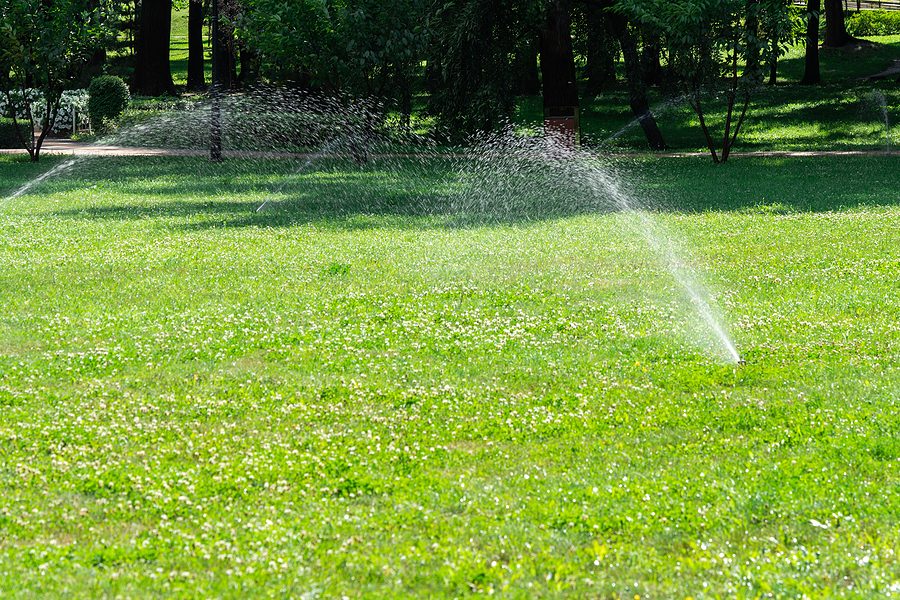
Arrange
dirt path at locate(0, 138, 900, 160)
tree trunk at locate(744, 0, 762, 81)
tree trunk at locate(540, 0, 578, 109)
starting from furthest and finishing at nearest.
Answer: tree trunk at locate(540, 0, 578, 109), dirt path at locate(0, 138, 900, 160), tree trunk at locate(744, 0, 762, 81)

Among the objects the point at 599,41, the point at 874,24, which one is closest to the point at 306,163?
Answer: the point at 599,41

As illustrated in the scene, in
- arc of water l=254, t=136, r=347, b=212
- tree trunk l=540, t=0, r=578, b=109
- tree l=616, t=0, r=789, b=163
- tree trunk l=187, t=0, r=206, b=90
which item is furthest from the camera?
tree trunk l=187, t=0, r=206, b=90

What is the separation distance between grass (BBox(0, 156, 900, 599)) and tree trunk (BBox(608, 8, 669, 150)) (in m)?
15.8

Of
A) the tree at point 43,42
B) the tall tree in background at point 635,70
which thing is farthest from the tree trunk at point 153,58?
the tall tree in background at point 635,70

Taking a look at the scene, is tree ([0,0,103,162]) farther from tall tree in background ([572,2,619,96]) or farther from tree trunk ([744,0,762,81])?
tree trunk ([744,0,762,81])

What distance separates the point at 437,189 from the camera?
60.6 ft

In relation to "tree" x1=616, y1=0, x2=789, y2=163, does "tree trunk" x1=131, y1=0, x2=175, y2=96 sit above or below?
above

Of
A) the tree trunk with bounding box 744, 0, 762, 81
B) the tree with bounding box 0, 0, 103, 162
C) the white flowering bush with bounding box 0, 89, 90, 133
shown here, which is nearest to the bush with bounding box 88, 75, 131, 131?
the white flowering bush with bounding box 0, 89, 90, 133

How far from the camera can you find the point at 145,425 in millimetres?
5398

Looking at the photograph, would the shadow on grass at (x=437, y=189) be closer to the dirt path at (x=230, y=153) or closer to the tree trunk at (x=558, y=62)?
the dirt path at (x=230, y=153)

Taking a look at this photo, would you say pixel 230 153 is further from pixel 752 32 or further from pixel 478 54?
pixel 752 32

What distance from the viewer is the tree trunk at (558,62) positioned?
26.1 meters

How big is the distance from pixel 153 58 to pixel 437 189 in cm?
2411

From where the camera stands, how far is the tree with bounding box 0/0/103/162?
2352 cm
